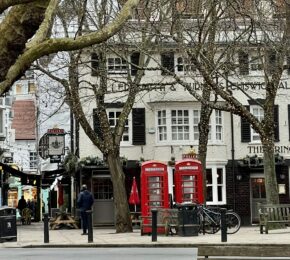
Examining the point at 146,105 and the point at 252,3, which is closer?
the point at 252,3

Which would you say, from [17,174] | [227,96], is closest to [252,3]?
[227,96]

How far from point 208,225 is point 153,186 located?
2.47 m

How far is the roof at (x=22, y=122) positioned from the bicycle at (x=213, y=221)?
47357 millimetres

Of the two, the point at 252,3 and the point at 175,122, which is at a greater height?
the point at 252,3

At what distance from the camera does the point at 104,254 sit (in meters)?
19.3

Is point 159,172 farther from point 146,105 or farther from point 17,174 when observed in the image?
point 17,174

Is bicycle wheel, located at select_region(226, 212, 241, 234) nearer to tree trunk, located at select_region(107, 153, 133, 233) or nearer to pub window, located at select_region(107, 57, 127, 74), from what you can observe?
tree trunk, located at select_region(107, 153, 133, 233)

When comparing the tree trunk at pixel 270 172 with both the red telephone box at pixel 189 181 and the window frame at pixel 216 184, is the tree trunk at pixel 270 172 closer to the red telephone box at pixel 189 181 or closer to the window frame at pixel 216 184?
the red telephone box at pixel 189 181

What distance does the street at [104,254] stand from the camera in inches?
707

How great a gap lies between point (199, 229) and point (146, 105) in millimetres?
12638

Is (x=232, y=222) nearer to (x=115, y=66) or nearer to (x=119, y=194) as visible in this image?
(x=119, y=194)

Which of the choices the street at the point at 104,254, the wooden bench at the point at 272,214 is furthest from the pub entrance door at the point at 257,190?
the street at the point at 104,254

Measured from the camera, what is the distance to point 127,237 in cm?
2577

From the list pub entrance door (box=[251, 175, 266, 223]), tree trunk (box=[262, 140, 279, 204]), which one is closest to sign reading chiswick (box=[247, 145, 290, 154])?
pub entrance door (box=[251, 175, 266, 223])
